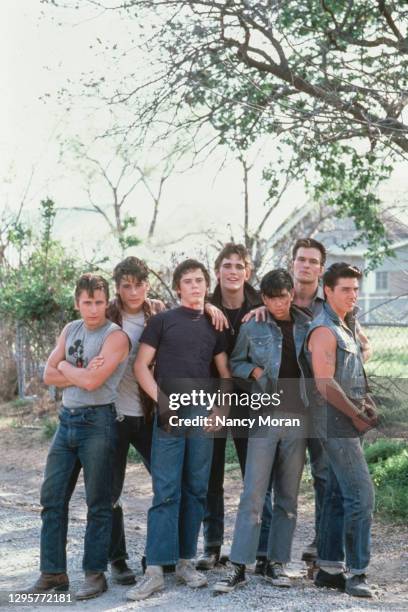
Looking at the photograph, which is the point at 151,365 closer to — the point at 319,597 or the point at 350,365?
the point at 350,365

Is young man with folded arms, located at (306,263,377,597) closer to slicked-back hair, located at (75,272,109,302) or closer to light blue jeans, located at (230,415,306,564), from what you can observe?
light blue jeans, located at (230,415,306,564)

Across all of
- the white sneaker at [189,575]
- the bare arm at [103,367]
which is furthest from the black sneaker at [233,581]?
the bare arm at [103,367]

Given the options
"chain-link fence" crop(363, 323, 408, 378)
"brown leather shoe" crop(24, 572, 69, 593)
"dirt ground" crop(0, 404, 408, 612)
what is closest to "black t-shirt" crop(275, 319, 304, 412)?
"dirt ground" crop(0, 404, 408, 612)

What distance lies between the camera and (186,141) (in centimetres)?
1107

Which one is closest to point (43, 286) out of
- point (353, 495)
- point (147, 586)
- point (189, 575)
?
point (189, 575)

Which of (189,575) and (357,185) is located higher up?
(357,185)

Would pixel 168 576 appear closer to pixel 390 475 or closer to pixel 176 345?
pixel 176 345

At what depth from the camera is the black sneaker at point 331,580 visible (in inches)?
222

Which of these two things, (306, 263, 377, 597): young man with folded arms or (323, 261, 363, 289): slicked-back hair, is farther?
(323, 261, 363, 289): slicked-back hair

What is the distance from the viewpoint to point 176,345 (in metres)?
5.81

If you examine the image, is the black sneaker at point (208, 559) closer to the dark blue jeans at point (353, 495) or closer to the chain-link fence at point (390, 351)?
the dark blue jeans at point (353, 495)

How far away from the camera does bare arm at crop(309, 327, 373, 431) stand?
5469 millimetres

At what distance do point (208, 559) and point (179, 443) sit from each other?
933mm

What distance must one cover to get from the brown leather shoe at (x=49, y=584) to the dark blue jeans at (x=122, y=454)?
433 mm
